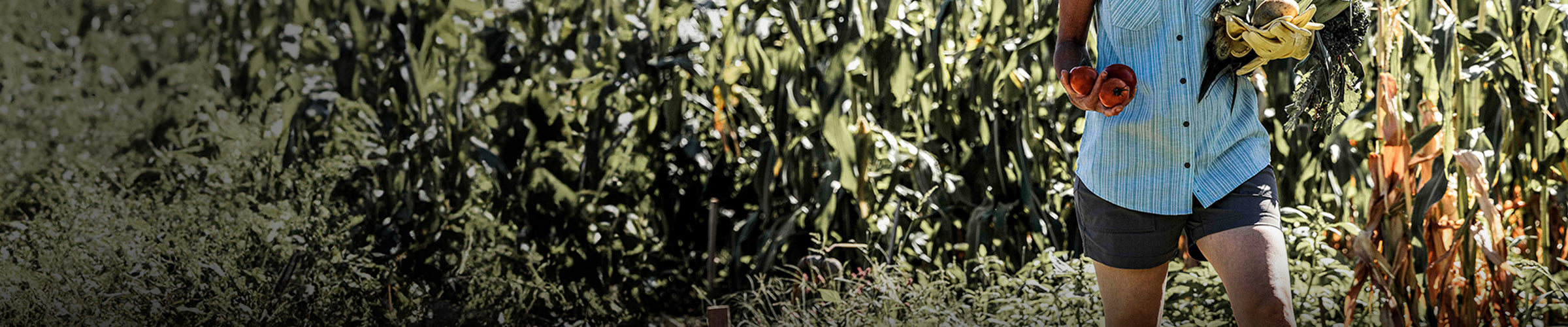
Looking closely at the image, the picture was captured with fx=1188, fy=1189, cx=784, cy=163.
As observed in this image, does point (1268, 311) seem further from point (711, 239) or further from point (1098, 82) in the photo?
point (711, 239)

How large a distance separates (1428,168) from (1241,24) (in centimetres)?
68

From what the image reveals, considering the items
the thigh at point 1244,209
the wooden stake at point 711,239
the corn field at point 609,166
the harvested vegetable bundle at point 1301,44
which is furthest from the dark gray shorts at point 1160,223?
the wooden stake at point 711,239

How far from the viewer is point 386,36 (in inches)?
82.0

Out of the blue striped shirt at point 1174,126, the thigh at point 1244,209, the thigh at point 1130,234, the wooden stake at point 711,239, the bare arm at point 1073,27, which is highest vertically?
the bare arm at point 1073,27

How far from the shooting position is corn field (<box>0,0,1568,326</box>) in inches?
70.6

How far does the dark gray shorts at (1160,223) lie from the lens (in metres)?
1.09

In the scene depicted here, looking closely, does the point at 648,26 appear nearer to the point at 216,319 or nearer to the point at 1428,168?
the point at 216,319

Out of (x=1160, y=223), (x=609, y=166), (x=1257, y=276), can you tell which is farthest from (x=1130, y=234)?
(x=609, y=166)

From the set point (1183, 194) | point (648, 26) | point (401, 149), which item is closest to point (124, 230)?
point (401, 149)

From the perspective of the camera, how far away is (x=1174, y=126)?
1.13 meters

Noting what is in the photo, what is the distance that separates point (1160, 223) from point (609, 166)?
3.97ft

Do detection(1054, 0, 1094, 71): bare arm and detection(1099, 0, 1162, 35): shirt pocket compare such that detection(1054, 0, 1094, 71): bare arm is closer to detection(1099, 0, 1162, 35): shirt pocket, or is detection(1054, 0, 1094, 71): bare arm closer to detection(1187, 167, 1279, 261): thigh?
detection(1099, 0, 1162, 35): shirt pocket

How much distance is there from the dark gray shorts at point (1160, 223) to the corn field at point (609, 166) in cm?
60

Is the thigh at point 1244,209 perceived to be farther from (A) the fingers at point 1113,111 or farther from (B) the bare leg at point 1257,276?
(A) the fingers at point 1113,111
